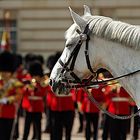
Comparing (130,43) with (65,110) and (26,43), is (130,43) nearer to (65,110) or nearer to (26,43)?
(65,110)

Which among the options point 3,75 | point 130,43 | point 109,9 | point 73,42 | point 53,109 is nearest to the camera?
point 130,43

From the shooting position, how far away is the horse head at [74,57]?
14.9ft

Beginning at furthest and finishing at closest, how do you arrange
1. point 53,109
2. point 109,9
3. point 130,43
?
point 109,9 < point 53,109 < point 130,43

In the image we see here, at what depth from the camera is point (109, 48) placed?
14.8 feet

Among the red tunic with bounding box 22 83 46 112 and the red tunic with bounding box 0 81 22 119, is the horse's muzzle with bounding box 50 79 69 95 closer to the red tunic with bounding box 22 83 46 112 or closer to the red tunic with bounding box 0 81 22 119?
the red tunic with bounding box 0 81 22 119

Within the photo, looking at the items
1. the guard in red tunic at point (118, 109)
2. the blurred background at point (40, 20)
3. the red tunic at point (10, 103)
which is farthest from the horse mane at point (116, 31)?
the blurred background at point (40, 20)

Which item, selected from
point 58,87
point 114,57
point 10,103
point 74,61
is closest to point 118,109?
point 10,103

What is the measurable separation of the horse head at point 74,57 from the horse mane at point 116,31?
72 mm

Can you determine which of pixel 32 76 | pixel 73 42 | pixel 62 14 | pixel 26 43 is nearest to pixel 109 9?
pixel 62 14

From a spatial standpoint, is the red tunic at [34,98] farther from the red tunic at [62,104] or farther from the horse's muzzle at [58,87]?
the horse's muzzle at [58,87]

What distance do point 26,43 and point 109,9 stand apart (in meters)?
2.90

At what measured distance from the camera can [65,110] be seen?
889cm

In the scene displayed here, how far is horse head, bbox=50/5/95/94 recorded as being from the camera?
4.55 m

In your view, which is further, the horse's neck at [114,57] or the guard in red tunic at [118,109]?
the guard in red tunic at [118,109]
